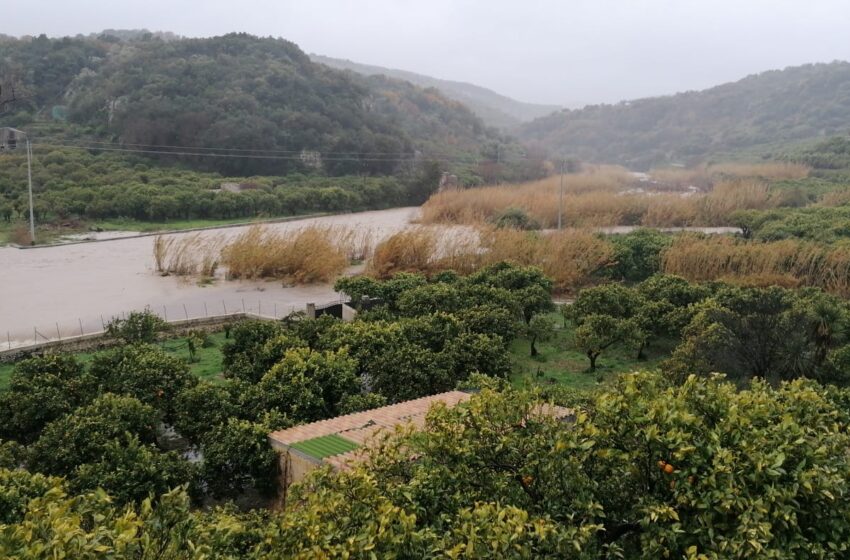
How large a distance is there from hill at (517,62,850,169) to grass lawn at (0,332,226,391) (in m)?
61.9

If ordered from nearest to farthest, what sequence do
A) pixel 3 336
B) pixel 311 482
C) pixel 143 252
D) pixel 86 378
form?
pixel 311 482 < pixel 86 378 < pixel 3 336 < pixel 143 252

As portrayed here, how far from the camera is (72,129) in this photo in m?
42.6

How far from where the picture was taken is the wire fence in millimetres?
14078

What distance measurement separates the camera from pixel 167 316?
52.9 ft

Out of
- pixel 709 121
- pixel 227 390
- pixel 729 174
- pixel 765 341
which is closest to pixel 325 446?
pixel 227 390

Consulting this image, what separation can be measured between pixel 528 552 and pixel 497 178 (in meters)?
48.5

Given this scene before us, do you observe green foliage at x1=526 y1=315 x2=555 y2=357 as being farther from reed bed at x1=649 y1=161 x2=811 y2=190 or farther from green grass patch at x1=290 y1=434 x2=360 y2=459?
reed bed at x1=649 y1=161 x2=811 y2=190

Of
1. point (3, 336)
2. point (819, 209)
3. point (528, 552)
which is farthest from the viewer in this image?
point (819, 209)

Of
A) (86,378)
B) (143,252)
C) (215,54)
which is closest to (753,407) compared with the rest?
(86,378)

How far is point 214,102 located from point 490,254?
31.5 metres

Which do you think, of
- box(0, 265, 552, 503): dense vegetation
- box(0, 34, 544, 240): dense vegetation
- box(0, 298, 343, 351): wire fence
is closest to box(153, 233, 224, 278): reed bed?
box(0, 298, 343, 351): wire fence

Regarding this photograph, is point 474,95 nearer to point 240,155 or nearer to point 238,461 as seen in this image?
point 240,155

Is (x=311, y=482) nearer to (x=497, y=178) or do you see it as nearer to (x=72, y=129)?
(x=72, y=129)

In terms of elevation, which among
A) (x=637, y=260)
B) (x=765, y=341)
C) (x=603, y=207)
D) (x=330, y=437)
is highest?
(x=603, y=207)
